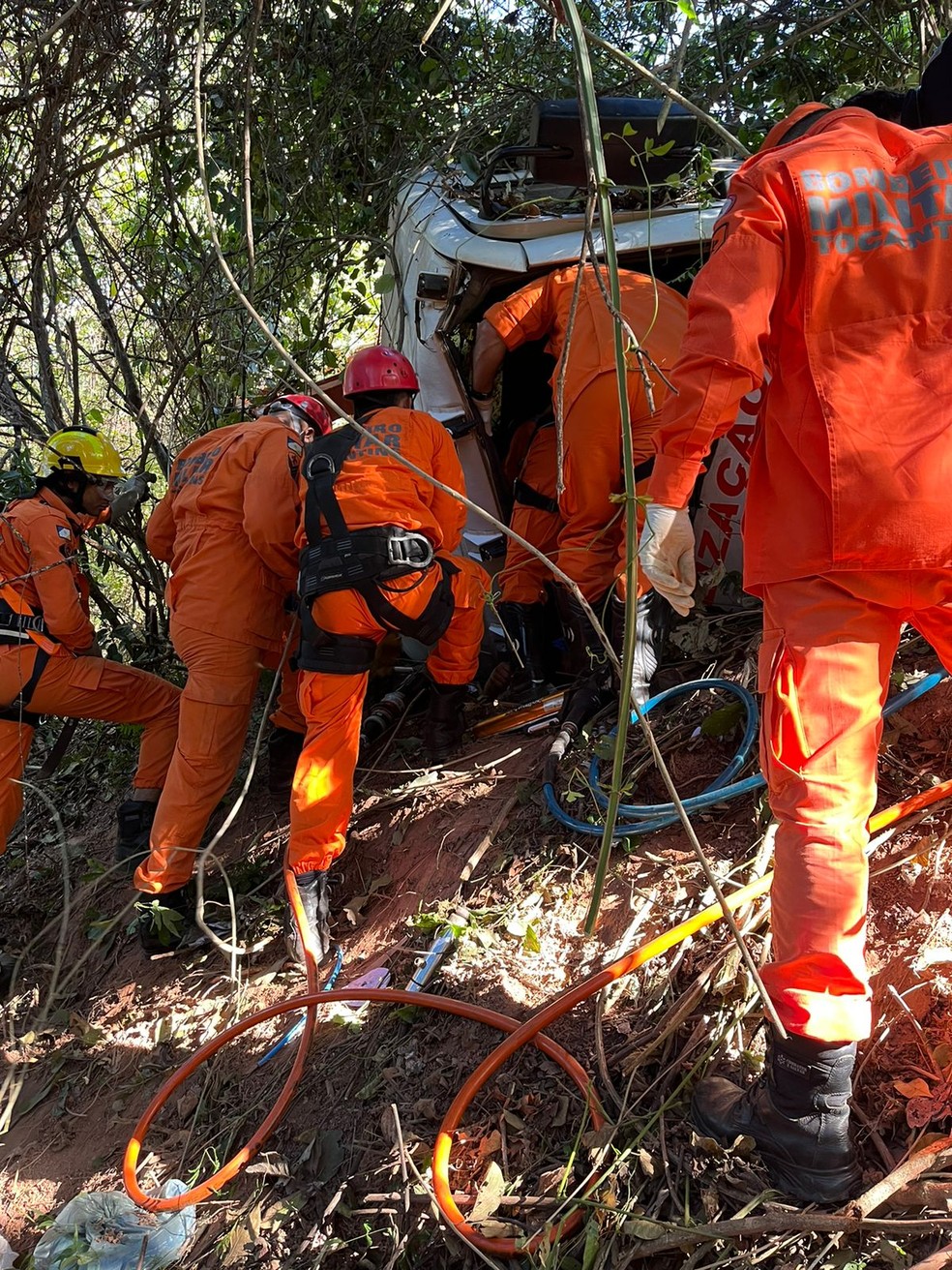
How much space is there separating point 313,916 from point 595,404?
7.37 ft

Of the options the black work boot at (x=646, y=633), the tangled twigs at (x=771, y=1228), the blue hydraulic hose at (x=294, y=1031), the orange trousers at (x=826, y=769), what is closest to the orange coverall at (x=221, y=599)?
the blue hydraulic hose at (x=294, y=1031)

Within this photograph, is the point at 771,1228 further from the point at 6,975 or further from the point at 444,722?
the point at 6,975

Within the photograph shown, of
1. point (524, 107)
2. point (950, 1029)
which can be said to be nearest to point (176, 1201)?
point (950, 1029)

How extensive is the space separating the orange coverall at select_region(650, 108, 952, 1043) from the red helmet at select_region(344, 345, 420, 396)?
7.57 feet

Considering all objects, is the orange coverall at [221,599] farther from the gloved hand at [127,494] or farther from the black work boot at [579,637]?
the black work boot at [579,637]

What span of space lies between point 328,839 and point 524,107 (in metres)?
3.77

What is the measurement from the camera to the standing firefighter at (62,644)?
4.32 meters

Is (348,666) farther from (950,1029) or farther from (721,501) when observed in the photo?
(950,1029)

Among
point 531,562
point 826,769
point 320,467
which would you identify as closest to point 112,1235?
point 826,769

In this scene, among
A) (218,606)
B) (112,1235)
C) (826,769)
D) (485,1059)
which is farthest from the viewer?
(218,606)

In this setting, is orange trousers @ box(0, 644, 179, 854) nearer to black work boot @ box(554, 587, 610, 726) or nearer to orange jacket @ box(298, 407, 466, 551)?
orange jacket @ box(298, 407, 466, 551)

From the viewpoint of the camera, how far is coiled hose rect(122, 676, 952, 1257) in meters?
2.19

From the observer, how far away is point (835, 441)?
6.18 feet

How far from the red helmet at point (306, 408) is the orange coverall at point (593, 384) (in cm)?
111
